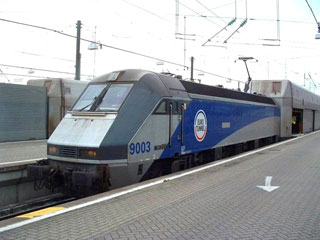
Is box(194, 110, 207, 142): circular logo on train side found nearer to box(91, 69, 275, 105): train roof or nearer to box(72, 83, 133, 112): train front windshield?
box(91, 69, 275, 105): train roof

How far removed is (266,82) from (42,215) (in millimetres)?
24492

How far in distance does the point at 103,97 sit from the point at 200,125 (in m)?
3.89

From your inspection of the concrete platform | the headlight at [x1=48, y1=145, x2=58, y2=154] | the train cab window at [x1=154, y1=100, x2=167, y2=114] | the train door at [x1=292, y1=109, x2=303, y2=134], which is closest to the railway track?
the headlight at [x1=48, y1=145, x2=58, y2=154]

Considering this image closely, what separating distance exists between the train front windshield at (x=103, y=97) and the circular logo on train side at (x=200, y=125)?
10.5 ft

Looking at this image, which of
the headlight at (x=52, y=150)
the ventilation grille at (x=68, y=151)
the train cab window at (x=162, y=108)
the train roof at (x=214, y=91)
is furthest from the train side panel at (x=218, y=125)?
the headlight at (x=52, y=150)

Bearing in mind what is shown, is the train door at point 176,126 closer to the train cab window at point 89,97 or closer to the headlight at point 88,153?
the train cab window at point 89,97

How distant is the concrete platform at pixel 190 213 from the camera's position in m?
4.96

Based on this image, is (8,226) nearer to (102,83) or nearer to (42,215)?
(42,215)

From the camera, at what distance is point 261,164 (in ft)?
38.2

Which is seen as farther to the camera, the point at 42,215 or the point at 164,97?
the point at 164,97

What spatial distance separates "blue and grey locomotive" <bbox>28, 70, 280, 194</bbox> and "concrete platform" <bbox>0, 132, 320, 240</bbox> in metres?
0.65

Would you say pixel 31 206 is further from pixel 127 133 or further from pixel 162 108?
pixel 162 108

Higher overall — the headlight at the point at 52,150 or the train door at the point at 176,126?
the train door at the point at 176,126

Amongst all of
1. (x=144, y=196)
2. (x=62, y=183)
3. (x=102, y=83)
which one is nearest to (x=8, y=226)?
(x=144, y=196)
